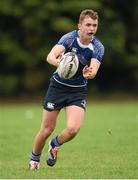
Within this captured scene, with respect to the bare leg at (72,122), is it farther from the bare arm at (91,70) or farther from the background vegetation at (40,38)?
the background vegetation at (40,38)

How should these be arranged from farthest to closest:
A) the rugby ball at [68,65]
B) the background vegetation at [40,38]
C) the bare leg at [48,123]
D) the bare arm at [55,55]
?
the background vegetation at [40,38] → the bare leg at [48,123] → the bare arm at [55,55] → the rugby ball at [68,65]

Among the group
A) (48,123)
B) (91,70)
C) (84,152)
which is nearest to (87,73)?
(91,70)

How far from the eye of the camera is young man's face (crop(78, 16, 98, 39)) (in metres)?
9.48

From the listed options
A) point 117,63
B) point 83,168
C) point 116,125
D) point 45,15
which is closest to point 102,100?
point 117,63

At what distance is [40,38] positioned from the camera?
3559 centimetres

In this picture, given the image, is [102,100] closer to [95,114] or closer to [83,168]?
[95,114]

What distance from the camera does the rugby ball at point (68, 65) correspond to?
930 cm

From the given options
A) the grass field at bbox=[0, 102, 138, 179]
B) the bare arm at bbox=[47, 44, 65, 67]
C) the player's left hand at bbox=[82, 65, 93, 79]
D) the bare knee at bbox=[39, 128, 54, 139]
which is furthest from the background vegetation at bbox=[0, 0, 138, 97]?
the player's left hand at bbox=[82, 65, 93, 79]

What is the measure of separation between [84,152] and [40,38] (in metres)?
23.5

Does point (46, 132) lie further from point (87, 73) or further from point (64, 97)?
point (87, 73)

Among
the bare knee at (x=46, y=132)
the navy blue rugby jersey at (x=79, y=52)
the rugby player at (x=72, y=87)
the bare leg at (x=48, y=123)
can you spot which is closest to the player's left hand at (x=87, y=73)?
the rugby player at (x=72, y=87)

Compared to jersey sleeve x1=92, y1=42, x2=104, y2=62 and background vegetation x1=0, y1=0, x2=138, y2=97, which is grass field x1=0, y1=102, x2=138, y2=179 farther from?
background vegetation x1=0, y1=0, x2=138, y2=97

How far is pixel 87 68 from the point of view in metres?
9.45

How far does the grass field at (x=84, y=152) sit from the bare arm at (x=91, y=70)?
1.29 m
